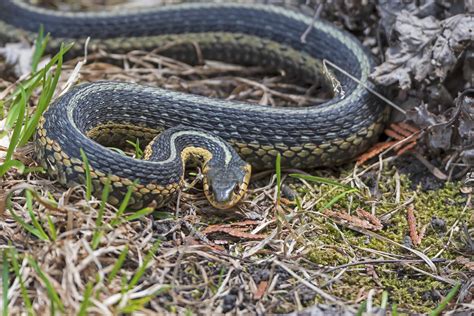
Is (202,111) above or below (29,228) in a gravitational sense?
above

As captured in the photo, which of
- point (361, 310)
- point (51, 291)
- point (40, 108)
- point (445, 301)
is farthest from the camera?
point (40, 108)

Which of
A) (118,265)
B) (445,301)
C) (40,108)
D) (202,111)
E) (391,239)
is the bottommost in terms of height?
(391,239)

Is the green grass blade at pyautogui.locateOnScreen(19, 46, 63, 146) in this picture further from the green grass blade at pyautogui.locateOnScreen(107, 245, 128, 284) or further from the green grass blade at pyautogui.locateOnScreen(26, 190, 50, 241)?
the green grass blade at pyautogui.locateOnScreen(107, 245, 128, 284)

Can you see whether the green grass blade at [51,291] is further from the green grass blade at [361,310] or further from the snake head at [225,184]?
the green grass blade at [361,310]

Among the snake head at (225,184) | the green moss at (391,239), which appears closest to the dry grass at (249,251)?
the green moss at (391,239)

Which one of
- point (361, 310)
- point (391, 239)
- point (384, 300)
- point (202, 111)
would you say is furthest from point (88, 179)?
point (391, 239)

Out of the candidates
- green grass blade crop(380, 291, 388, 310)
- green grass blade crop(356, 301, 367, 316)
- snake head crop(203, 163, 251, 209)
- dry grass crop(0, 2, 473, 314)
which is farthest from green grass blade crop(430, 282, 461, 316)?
snake head crop(203, 163, 251, 209)

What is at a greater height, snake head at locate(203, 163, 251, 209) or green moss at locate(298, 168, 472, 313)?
snake head at locate(203, 163, 251, 209)

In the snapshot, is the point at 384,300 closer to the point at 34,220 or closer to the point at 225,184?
the point at 225,184
